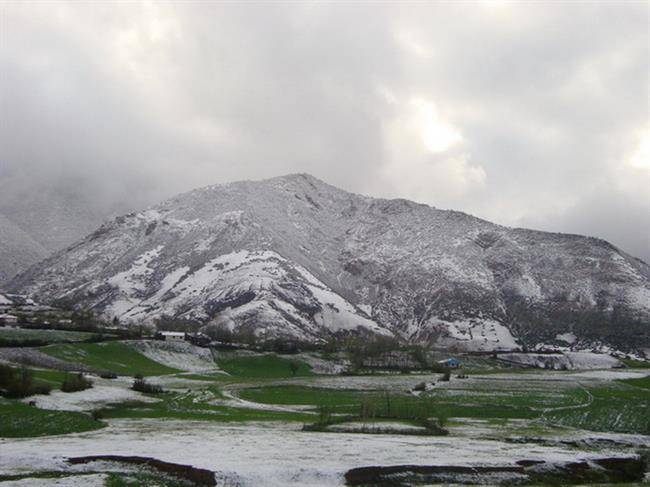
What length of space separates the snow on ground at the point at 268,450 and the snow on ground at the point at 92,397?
11725mm

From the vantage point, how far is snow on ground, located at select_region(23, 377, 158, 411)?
71.7 metres

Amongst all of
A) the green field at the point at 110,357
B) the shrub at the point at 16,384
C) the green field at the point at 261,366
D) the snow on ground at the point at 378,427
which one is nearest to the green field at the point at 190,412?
the shrub at the point at 16,384

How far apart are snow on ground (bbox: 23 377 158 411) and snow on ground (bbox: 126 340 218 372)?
7631 centimetres

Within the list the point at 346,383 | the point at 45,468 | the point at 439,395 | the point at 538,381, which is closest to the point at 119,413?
the point at 45,468

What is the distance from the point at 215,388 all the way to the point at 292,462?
8011 centimetres

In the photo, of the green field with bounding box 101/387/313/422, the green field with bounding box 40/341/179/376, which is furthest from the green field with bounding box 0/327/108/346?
the green field with bounding box 101/387/313/422

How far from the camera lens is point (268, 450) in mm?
49094

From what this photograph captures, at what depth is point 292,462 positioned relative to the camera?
43.7 meters

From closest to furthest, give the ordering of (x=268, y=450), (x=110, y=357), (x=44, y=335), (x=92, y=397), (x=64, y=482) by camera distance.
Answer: (x=64, y=482) < (x=268, y=450) < (x=92, y=397) < (x=110, y=357) < (x=44, y=335)

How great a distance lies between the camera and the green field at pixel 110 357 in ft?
488

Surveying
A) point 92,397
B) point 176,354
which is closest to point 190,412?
point 92,397

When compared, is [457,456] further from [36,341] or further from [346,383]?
[36,341]

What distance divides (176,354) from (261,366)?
27.6 m

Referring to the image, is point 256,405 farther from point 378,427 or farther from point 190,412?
point 378,427
